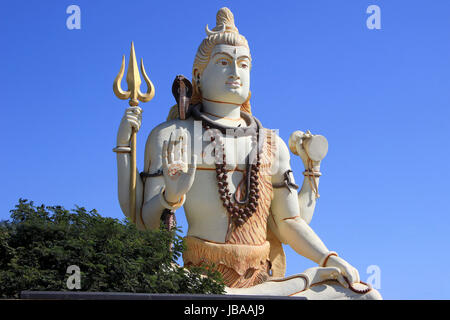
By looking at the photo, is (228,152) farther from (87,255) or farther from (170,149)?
(87,255)

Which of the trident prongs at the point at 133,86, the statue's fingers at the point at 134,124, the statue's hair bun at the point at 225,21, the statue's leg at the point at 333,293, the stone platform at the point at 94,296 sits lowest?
the statue's leg at the point at 333,293

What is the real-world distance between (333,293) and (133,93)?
9.41 ft

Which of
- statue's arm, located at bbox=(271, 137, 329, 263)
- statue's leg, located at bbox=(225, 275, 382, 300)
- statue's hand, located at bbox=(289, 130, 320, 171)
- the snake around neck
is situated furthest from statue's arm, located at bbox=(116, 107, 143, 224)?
statue's hand, located at bbox=(289, 130, 320, 171)

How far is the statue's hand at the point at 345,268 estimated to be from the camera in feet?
24.5

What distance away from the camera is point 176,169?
7.07 meters

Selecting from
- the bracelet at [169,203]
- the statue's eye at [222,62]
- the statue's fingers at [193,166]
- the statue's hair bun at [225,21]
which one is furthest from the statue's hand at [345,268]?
the statue's hair bun at [225,21]

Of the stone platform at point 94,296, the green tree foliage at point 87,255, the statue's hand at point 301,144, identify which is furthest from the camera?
the statue's hand at point 301,144

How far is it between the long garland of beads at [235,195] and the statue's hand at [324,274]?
856mm

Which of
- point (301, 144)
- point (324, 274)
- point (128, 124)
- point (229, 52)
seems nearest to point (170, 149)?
point (128, 124)

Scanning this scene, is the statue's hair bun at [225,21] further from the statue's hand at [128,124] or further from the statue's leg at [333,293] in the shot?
the statue's leg at [333,293]

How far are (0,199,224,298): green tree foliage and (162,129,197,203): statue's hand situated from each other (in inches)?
26.4
